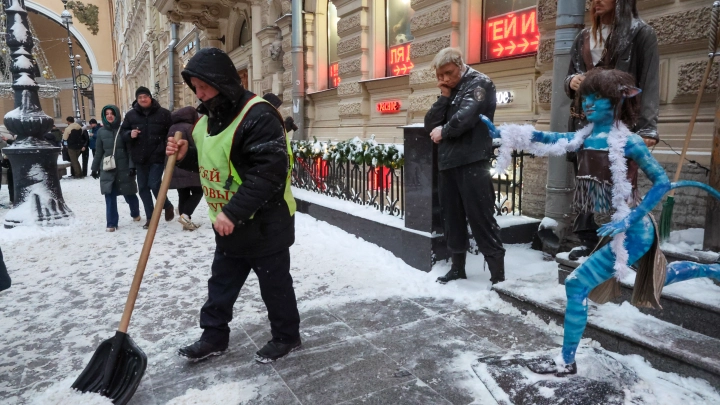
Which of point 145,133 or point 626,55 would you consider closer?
point 626,55

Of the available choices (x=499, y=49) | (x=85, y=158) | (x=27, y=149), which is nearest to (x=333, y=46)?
(x=499, y=49)

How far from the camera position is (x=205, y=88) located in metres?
2.69

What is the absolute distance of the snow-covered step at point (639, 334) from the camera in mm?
2446

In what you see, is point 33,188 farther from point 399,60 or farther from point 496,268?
point 496,268

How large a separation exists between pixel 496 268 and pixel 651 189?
1862 mm

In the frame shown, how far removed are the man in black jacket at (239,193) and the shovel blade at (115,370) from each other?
43 cm

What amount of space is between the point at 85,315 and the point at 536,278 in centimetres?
359

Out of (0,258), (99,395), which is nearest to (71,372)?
(99,395)

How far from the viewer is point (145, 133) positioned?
6.70m

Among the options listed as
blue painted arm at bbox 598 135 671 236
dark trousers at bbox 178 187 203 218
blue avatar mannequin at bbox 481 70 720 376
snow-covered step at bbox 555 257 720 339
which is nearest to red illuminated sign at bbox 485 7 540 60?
snow-covered step at bbox 555 257 720 339

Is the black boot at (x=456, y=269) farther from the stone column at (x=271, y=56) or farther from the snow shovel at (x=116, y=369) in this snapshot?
the stone column at (x=271, y=56)

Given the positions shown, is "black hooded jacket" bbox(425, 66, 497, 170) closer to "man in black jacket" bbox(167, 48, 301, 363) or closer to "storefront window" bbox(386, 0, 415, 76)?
"man in black jacket" bbox(167, 48, 301, 363)

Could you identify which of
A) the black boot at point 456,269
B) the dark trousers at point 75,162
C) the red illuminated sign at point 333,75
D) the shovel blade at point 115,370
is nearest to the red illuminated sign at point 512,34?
the black boot at point 456,269

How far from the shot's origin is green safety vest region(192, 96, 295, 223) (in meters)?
2.64
